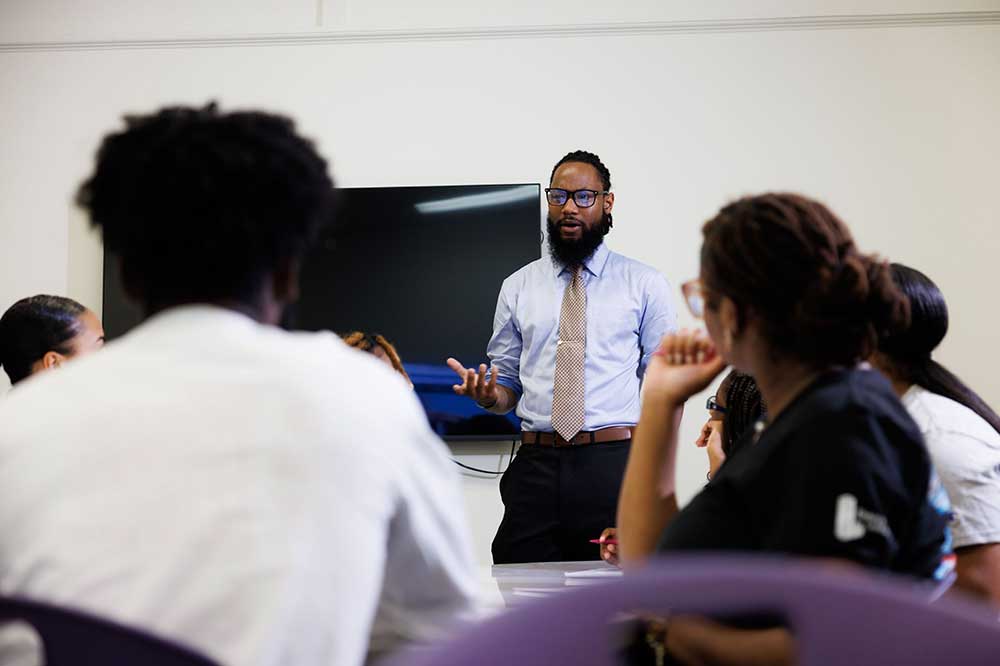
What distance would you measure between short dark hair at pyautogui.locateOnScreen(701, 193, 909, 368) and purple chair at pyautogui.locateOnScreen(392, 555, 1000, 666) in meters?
0.80

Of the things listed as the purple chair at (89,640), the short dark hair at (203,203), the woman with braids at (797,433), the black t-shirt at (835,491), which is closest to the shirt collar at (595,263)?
the woman with braids at (797,433)

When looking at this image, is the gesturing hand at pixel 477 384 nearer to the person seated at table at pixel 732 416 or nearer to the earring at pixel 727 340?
the person seated at table at pixel 732 416

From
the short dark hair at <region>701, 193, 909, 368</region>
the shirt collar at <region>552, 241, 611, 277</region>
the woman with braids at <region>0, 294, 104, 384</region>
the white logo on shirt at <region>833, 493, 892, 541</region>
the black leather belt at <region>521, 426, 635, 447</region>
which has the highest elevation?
the short dark hair at <region>701, 193, 909, 368</region>

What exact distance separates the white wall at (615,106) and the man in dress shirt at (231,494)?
3.48 m

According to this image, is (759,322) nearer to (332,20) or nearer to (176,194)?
(176,194)

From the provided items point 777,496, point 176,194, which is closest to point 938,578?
point 777,496

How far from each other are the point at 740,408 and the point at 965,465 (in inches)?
18.8

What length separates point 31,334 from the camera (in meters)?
2.76

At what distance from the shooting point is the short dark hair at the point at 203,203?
105cm

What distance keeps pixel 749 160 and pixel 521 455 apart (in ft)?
6.20

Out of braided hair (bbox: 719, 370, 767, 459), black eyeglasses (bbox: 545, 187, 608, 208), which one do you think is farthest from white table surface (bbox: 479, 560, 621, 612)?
black eyeglasses (bbox: 545, 187, 608, 208)

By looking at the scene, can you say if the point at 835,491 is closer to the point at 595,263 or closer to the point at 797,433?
the point at 797,433

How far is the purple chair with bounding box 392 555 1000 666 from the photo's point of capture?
0.45m

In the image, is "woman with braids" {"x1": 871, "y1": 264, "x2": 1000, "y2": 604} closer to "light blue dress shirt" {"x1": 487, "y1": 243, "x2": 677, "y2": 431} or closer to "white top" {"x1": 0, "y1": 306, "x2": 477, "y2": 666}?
"white top" {"x1": 0, "y1": 306, "x2": 477, "y2": 666}
